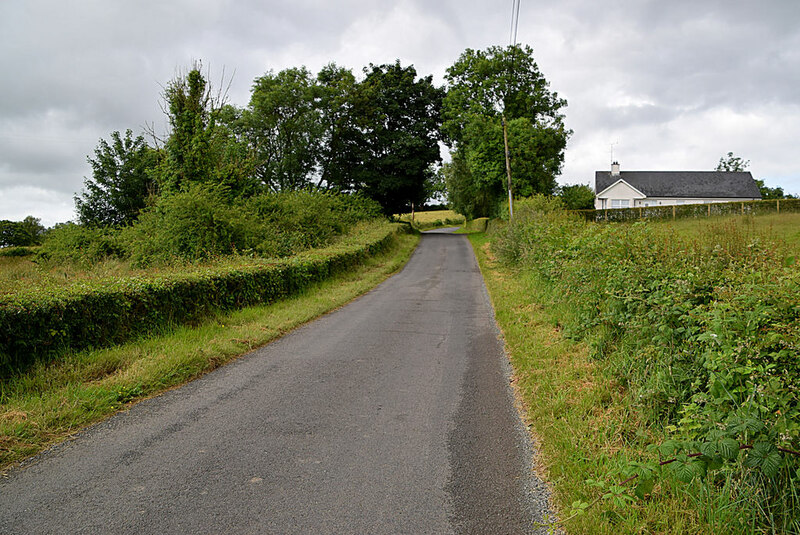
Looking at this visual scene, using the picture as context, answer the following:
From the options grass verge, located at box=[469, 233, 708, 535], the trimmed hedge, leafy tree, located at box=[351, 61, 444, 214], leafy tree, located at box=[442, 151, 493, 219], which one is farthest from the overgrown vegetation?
leafy tree, located at box=[442, 151, 493, 219]

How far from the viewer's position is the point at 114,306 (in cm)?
659

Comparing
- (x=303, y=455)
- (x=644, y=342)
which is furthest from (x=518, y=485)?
(x=644, y=342)

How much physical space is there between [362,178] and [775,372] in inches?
1665

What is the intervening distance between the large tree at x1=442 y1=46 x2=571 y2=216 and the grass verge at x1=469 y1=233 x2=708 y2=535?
30507 millimetres

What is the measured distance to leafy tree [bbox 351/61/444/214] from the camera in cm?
4397

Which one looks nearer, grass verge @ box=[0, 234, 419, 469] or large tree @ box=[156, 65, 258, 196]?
grass verge @ box=[0, 234, 419, 469]

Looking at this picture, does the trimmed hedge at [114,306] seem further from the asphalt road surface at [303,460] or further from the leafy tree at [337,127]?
the leafy tree at [337,127]

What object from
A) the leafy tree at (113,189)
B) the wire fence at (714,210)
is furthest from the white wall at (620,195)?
the leafy tree at (113,189)

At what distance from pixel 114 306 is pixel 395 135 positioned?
41.4 m

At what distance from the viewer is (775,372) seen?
10.2 ft

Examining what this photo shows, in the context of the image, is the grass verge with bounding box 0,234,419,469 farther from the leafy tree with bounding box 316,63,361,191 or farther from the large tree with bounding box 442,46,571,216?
the leafy tree with bounding box 316,63,361,191

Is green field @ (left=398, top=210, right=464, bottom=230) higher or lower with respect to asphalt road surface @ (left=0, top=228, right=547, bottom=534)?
higher

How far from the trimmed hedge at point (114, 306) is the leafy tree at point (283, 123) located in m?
31.1

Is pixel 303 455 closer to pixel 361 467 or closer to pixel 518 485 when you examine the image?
pixel 361 467
